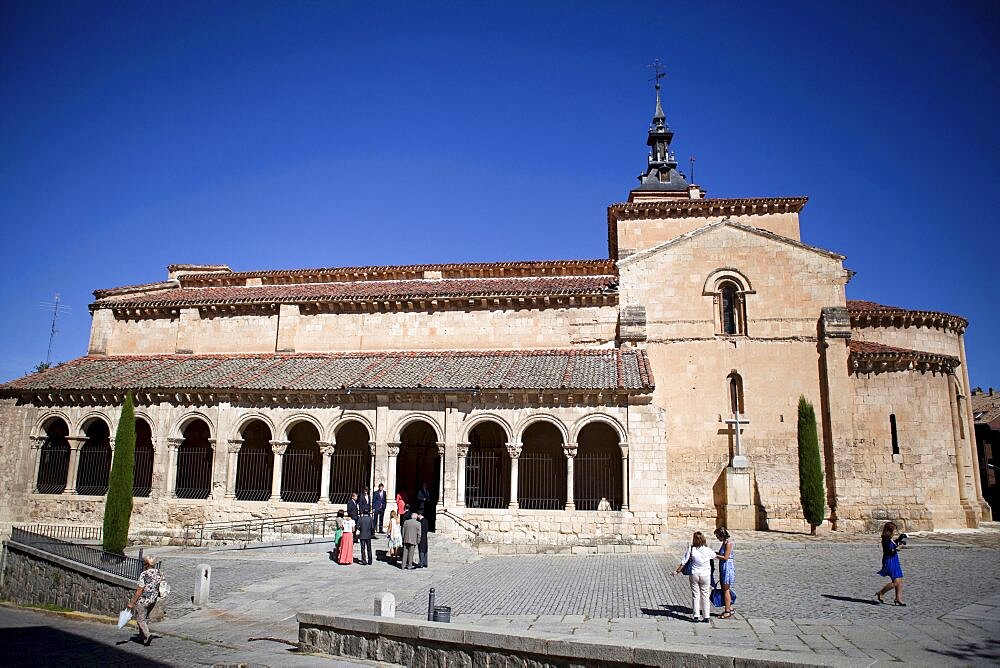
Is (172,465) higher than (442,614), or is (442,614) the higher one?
(172,465)

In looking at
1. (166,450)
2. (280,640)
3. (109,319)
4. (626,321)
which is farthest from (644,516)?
(109,319)

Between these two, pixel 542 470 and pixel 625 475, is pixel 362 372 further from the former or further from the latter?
pixel 625 475

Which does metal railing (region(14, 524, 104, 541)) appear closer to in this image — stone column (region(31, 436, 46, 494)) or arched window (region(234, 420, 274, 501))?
stone column (region(31, 436, 46, 494))

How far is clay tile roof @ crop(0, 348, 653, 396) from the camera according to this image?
2120cm

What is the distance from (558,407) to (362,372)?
24.5 feet

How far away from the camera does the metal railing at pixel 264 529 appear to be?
20109mm

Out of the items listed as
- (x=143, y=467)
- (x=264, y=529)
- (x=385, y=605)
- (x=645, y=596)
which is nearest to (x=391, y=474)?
(x=264, y=529)

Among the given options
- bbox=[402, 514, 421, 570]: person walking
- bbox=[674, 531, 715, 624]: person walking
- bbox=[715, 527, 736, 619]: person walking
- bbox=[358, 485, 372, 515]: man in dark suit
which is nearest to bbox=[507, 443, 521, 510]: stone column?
bbox=[358, 485, 372, 515]: man in dark suit

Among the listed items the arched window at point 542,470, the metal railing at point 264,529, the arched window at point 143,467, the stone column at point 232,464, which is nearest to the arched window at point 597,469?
the arched window at point 542,470

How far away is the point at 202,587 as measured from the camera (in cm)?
1332

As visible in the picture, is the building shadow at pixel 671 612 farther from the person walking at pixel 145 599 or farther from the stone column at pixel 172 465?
the stone column at pixel 172 465

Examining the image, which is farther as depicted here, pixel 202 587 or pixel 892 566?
pixel 202 587

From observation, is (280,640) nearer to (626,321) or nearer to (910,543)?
(626,321)

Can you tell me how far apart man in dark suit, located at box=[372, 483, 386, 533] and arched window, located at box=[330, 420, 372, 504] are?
11.3 ft
